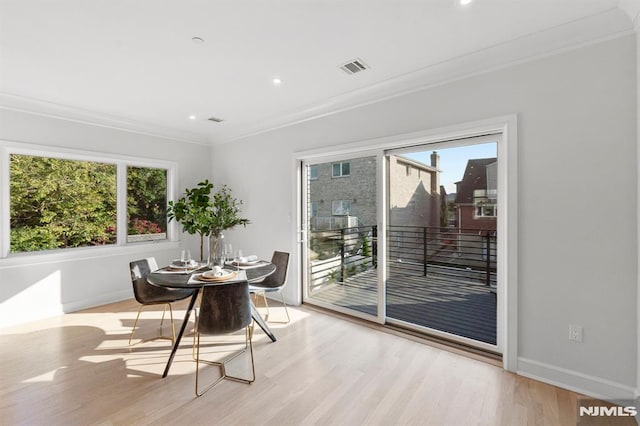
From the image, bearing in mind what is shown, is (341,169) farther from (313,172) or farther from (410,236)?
(410,236)

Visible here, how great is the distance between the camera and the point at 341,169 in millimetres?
3871

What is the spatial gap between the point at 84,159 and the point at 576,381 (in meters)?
5.80

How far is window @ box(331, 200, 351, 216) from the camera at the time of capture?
12.5 feet

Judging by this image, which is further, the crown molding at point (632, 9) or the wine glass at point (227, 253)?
the wine glass at point (227, 253)

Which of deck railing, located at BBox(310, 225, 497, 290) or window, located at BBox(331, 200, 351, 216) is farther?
window, located at BBox(331, 200, 351, 216)

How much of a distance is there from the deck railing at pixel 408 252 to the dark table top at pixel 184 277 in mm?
1115

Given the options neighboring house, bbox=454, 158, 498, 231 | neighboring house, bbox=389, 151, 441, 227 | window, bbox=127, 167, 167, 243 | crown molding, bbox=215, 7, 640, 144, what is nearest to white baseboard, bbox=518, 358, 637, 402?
neighboring house, bbox=454, 158, 498, 231

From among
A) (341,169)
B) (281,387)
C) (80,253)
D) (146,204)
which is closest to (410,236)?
(341,169)

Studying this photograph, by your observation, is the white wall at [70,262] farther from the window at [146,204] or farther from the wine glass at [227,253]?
the wine glass at [227,253]

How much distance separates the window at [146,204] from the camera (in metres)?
4.63

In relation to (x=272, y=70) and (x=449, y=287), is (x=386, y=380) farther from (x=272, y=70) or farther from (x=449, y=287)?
(x=272, y=70)

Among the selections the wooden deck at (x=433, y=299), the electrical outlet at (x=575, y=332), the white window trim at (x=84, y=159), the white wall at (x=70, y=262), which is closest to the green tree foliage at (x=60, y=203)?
the white window trim at (x=84, y=159)

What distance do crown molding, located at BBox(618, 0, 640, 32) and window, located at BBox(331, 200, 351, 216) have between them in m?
2.71

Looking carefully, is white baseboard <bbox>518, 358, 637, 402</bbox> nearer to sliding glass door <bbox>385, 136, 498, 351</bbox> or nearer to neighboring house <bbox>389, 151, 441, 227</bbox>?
sliding glass door <bbox>385, 136, 498, 351</bbox>
